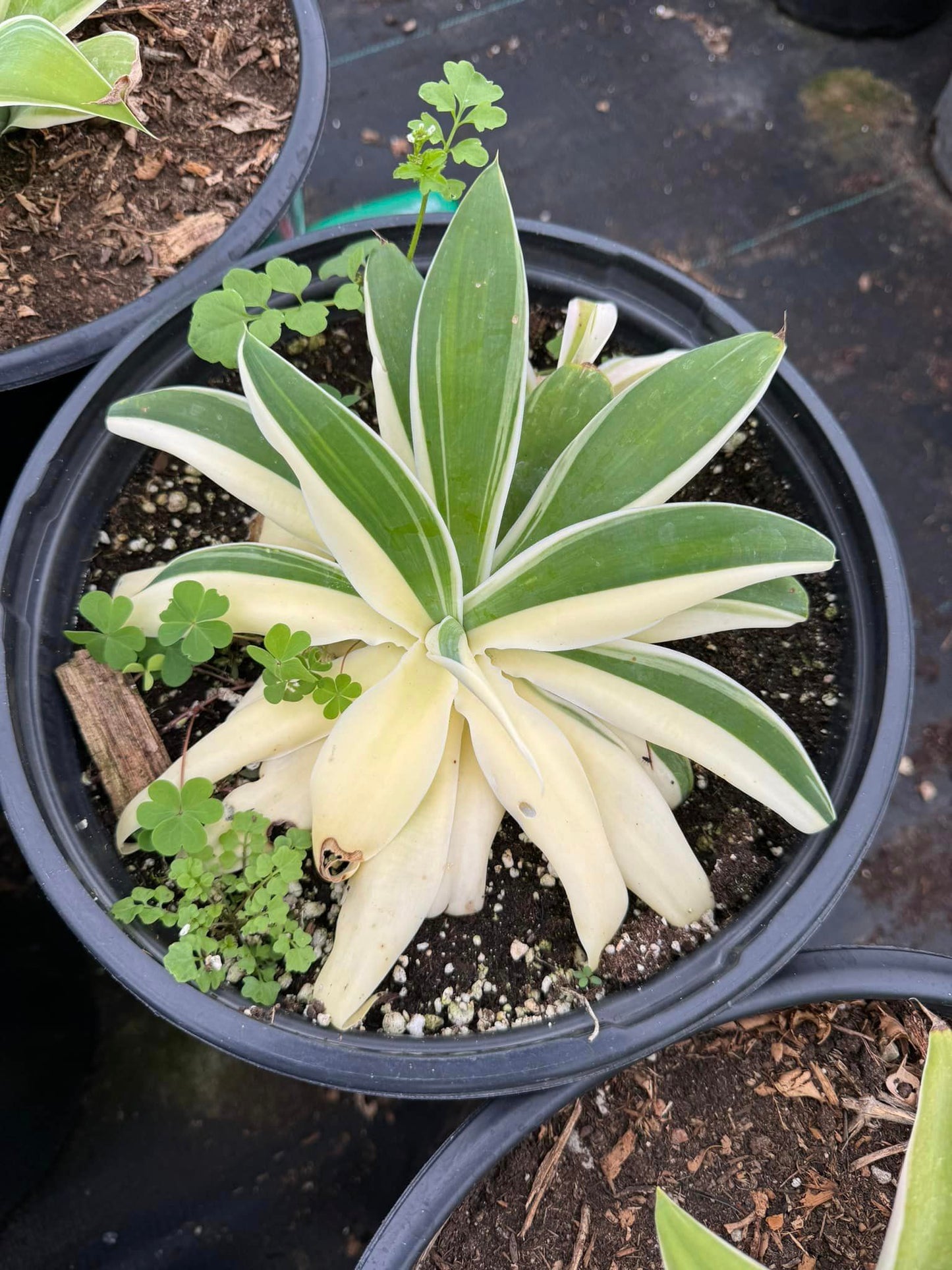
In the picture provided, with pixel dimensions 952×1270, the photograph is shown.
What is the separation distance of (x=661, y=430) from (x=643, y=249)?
122cm

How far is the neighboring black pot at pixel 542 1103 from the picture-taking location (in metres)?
0.86

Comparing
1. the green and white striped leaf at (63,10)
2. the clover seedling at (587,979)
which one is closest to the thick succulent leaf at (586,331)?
the clover seedling at (587,979)

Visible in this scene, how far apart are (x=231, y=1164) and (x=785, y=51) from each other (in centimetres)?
247

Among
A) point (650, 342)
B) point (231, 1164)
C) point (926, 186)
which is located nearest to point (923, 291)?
point (926, 186)

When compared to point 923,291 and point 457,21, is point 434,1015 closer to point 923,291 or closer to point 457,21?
point 923,291

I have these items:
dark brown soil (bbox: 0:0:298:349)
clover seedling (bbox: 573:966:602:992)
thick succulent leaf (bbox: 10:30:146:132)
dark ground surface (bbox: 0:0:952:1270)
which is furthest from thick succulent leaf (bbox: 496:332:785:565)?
dark ground surface (bbox: 0:0:952:1270)

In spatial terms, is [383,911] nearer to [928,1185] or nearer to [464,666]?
[464,666]

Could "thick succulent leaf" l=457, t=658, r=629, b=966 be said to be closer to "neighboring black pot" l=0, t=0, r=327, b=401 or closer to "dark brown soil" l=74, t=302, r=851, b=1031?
"dark brown soil" l=74, t=302, r=851, b=1031

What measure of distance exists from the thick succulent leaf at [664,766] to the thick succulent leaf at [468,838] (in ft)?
0.48

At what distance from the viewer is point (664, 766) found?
2.92 ft

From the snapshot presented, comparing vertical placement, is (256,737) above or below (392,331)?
below

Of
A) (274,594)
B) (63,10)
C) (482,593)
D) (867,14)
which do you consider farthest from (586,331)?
(867,14)

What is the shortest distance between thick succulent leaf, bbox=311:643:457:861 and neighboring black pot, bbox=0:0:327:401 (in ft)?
1.80

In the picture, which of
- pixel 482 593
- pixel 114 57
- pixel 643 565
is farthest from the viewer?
pixel 114 57
